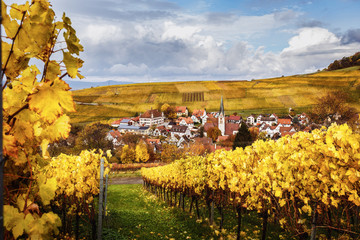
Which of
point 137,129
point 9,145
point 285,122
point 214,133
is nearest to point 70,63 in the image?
point 9,145

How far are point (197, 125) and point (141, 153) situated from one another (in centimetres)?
5768

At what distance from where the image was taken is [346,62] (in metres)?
130

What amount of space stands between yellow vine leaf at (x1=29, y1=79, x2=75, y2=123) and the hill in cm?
10735

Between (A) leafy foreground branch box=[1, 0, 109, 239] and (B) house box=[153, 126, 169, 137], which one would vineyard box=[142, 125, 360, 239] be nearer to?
(A) leafy foreground branch box=[1, 0, 109, 239]

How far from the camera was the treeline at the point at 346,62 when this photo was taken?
12567 cm

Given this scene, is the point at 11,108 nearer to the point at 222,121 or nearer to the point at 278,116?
the point at 222,121

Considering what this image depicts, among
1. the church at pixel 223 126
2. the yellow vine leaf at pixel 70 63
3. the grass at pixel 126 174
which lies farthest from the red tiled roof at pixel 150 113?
the yellow vine leaf at pixel 70 63

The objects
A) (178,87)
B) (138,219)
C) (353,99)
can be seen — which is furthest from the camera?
(178,87)

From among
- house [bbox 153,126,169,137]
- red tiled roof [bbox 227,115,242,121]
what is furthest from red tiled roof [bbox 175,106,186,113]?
red tiled roof [bbox 227,115,242,121]

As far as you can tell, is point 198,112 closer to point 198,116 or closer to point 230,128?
point 198,116

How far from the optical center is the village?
3076 inches

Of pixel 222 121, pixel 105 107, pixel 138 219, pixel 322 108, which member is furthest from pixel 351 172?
pixel 105 107

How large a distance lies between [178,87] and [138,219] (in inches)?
5277

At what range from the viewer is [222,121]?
94375 millimetres
